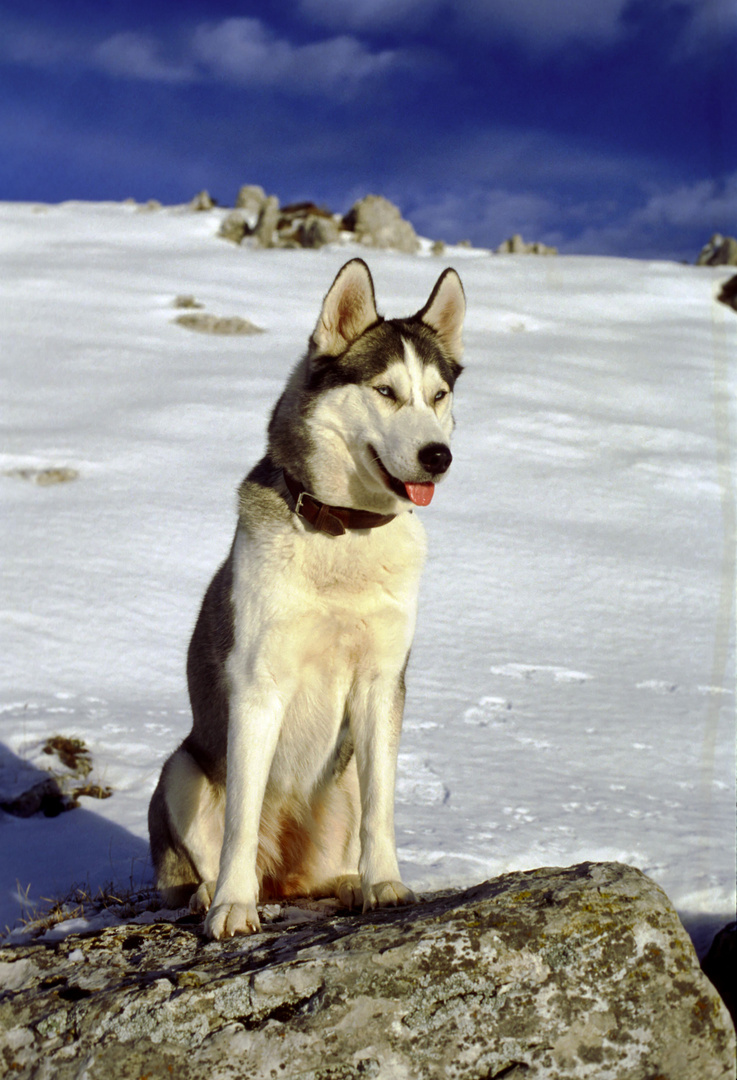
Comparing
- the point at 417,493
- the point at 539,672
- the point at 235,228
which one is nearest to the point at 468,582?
the point at 539,672

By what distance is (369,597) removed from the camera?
315 cm

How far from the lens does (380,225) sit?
40156mm

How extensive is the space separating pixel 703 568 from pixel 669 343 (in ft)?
41.3

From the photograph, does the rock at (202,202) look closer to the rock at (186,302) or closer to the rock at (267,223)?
the rock at (267,223)

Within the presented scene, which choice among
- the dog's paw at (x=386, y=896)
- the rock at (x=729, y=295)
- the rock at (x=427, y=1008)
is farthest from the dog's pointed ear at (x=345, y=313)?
the rock at (x=729, y=295)

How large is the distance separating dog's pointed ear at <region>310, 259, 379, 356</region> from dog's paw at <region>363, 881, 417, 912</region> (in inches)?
78.0

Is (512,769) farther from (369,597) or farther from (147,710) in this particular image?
(369,597)

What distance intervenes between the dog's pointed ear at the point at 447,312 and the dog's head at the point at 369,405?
20cm

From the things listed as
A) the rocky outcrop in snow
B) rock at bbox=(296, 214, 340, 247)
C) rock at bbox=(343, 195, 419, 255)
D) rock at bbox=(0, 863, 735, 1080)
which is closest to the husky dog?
rock at bbox=(0, 863, 735, 1080)

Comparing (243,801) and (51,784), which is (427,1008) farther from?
(51,784)

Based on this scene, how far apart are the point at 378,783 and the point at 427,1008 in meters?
0.91

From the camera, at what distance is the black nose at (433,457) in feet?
9.78

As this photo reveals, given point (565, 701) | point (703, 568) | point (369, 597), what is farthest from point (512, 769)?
point (703, 568)

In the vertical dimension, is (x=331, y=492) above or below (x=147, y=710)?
above
